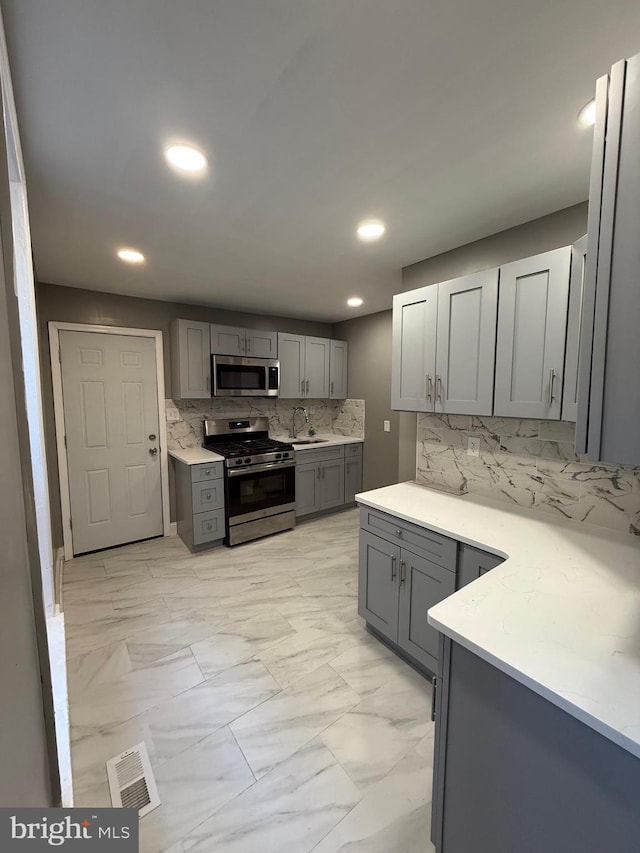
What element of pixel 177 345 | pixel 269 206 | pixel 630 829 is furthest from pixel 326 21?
pixel 177 345

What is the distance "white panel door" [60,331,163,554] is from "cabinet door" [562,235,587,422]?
350 centimetres

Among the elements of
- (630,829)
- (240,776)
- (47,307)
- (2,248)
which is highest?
(47,307)

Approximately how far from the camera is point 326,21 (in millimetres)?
902

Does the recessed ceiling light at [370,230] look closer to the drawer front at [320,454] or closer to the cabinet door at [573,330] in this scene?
the cabinet door at [573,330]

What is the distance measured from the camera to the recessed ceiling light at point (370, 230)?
1980 millimetres

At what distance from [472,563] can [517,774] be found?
2.51ft

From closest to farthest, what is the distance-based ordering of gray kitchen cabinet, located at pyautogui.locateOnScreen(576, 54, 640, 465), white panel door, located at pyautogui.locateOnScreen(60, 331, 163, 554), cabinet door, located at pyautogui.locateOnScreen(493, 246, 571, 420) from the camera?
gray kitchen cabinet, located at pyautogui.locateOnScreen(576, 54, 640, 465), cabinet door, located at pyautogui.locateOnScreen(493, 246, 571, 420), white panel door, located at pyautogui.locateOnScreen(60, 331, 163, 554)

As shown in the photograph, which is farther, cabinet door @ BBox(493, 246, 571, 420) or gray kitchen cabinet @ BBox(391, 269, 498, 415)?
gray kitchen cabinet @ BBox(391, 269, 498, 415)

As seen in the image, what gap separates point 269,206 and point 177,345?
6.81 feet

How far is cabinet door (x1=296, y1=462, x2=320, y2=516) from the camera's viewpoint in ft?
13.3

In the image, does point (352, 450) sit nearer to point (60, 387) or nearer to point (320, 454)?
point (320, 454)

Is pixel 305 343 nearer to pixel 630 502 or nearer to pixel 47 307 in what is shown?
pixel 47 307

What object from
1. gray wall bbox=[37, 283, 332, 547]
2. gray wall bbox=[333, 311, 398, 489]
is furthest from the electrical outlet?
gray wall bbox=[37, 283, 332, 547]

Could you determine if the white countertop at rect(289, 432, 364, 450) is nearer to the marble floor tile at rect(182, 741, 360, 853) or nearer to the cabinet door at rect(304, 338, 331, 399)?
the cabinet door at rect(304, 338, 331, 399)
